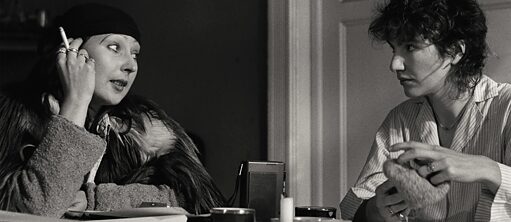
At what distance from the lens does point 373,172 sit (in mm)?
2045

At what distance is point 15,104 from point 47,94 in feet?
Result: 0.31

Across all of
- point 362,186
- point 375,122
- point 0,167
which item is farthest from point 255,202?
point 375,122

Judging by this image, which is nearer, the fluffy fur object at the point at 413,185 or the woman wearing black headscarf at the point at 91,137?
the fluffy fur object at the point at 413,185

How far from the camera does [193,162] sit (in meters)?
2.18

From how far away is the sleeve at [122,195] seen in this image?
1.90 m

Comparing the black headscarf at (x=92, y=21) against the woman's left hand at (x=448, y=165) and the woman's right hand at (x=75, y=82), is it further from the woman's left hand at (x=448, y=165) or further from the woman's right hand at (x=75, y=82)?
the woman's left hand at (x=448, y=165)

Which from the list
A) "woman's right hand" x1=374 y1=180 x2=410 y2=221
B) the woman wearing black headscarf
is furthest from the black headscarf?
"woman's right hand" x1=374 y1=180 x2=410 y2=221

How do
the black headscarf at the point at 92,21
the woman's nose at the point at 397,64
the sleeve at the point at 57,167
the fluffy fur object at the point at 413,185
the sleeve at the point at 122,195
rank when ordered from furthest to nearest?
the black headscarf at the point at 92,21 < the woman's nose at the point at 397,64 < the sleeve at the point at 122,195 < the sleeve at the point at 57,167 < the fluffy fur object at the point at 413,185

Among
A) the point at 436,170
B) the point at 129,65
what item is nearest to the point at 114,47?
the point at 129,65

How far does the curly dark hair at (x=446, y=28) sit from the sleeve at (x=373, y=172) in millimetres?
209

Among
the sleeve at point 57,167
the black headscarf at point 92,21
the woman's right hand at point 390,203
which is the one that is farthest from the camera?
the black headscarf at point 92,21

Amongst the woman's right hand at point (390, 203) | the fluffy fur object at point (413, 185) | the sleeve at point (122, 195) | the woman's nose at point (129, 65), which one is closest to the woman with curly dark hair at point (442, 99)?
the woman's right hand at point (390, 203)

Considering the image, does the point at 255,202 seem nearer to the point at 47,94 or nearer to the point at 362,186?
the point at 362,186

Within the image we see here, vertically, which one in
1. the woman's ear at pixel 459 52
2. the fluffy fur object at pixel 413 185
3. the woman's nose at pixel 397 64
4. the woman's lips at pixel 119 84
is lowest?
the fluffy fur object at pixel 413 185
